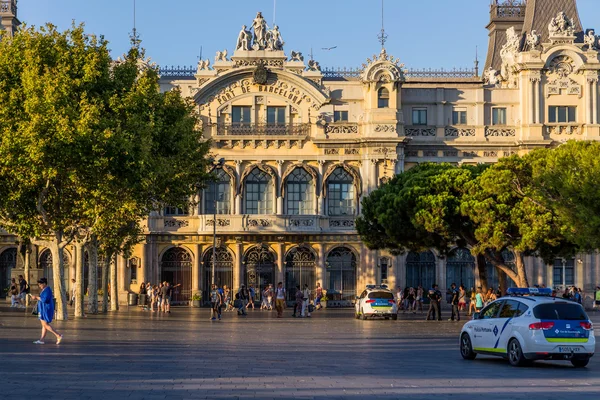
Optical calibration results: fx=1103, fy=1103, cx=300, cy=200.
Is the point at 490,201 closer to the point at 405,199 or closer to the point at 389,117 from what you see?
the point at 405,199

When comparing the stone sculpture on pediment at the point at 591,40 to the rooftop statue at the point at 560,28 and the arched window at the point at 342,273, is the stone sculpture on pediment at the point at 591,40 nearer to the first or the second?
the rooftop statue at the point at 560,28

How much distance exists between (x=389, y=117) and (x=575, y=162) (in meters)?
29.8

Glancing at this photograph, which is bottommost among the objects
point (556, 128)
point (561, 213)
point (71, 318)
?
point (71, 318)

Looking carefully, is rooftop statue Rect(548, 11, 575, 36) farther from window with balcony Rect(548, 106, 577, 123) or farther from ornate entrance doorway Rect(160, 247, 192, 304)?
ornate entrance doorway Rect(160, 247, 192, 304)

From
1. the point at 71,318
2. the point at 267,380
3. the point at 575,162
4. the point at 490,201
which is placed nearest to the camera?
the point at 267,380

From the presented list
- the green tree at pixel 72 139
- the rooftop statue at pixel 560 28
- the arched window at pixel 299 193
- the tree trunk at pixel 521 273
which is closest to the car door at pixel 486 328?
the green tree at pixel 72 139

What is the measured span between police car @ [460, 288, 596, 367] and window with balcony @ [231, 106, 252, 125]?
159 feet

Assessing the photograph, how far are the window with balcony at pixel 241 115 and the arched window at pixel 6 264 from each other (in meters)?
17.9

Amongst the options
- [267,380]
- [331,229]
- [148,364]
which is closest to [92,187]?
[148,364]

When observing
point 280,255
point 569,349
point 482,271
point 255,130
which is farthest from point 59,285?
point 255,130

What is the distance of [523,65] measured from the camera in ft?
247

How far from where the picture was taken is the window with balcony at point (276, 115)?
247 ft

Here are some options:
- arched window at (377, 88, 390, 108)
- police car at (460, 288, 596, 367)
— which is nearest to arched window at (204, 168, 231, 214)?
arched window at (377, 88, 390, 108)

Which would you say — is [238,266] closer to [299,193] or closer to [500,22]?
[299,193]
